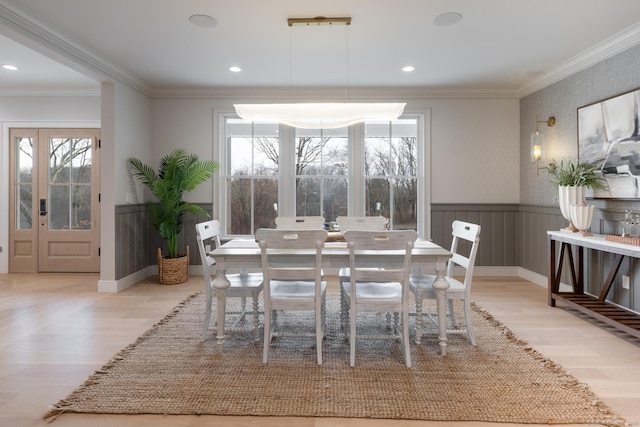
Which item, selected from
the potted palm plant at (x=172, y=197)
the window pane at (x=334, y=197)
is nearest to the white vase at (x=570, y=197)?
the window pane at (x=334, y=197)

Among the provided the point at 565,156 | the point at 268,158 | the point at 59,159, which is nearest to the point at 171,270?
the point at 268,158

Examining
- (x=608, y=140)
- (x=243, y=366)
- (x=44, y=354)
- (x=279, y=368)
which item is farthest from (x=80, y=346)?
(x=608, y=140)

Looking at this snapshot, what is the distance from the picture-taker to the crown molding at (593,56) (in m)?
3.52

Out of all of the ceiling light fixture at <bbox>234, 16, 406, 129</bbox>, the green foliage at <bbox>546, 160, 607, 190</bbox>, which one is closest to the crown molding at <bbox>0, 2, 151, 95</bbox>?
the ceiling light fixture at <bbox>234, 16, 406, 129</bbox>

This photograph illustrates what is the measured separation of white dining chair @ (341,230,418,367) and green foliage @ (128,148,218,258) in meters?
3.05

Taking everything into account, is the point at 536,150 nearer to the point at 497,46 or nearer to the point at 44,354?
the point at 497,46

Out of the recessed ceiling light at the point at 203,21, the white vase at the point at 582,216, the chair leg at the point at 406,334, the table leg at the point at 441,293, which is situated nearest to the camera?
the chair leg at the point at 406,334

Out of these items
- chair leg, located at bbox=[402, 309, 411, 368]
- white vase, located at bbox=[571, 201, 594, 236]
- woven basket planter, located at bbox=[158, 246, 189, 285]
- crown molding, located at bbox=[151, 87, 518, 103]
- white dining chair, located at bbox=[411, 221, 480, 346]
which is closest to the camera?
chair leg, located at bbox=[402, 309, 411, 368]

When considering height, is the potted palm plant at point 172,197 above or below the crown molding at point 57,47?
below

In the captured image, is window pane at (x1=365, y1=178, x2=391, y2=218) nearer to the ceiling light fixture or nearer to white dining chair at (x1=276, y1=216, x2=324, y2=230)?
white dining chair at (x1=276, y1=216, x2=324, y2=230)

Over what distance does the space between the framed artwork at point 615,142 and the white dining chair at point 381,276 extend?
7.74 ft

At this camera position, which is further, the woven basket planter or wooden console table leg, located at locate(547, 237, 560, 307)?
the woven basket planter

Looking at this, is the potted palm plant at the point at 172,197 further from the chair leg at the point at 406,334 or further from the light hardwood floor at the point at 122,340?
the chair leg at the point at 406,334

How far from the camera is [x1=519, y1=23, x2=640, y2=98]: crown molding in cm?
352
